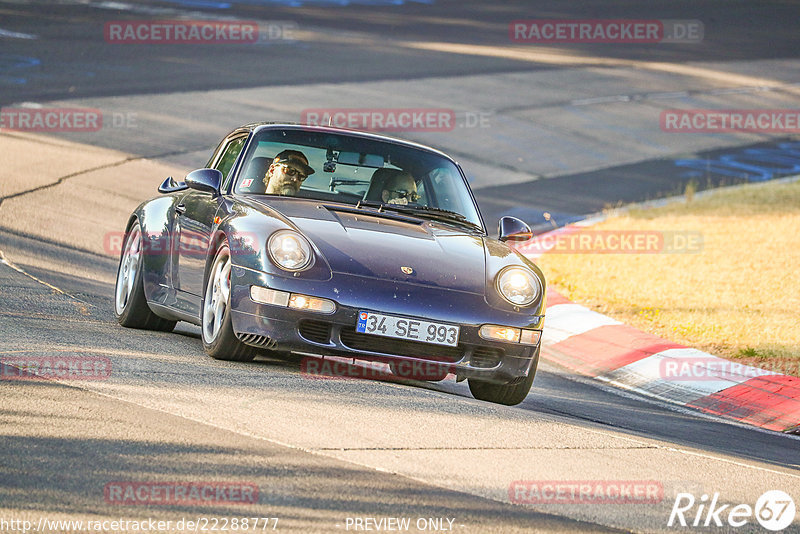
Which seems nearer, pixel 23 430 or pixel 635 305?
pixel 23 430

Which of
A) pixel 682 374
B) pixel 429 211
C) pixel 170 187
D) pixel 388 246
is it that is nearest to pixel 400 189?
pixel 429 211

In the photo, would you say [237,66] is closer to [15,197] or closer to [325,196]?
[15,197]

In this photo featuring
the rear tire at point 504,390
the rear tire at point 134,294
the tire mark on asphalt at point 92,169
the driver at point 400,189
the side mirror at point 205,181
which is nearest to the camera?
the rear tire at point 504,390

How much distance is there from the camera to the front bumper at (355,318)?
687 cm

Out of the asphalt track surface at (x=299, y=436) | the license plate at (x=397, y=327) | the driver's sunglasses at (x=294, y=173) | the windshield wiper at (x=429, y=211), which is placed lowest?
the asphalt track surface at (x=299, y=436)

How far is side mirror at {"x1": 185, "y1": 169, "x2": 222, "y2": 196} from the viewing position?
797 cm

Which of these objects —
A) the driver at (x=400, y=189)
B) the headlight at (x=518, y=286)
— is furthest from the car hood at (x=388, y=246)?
the driver at (x=400, y=189)

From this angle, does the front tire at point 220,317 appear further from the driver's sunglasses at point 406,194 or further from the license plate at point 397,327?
the driver's sunglasses at point 406,194

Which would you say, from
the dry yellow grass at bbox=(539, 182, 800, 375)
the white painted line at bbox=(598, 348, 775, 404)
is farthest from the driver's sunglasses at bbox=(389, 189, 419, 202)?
the dry yellow grass at bbox=(539, 182, 800, 375)

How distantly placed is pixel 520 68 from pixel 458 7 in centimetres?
994

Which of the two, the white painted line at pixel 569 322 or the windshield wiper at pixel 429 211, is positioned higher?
the windshield wiper at pixel 429 211

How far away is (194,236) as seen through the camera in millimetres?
8078

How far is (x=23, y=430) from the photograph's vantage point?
528 cm

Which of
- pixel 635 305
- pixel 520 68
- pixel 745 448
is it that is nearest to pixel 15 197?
pixel 635 305
